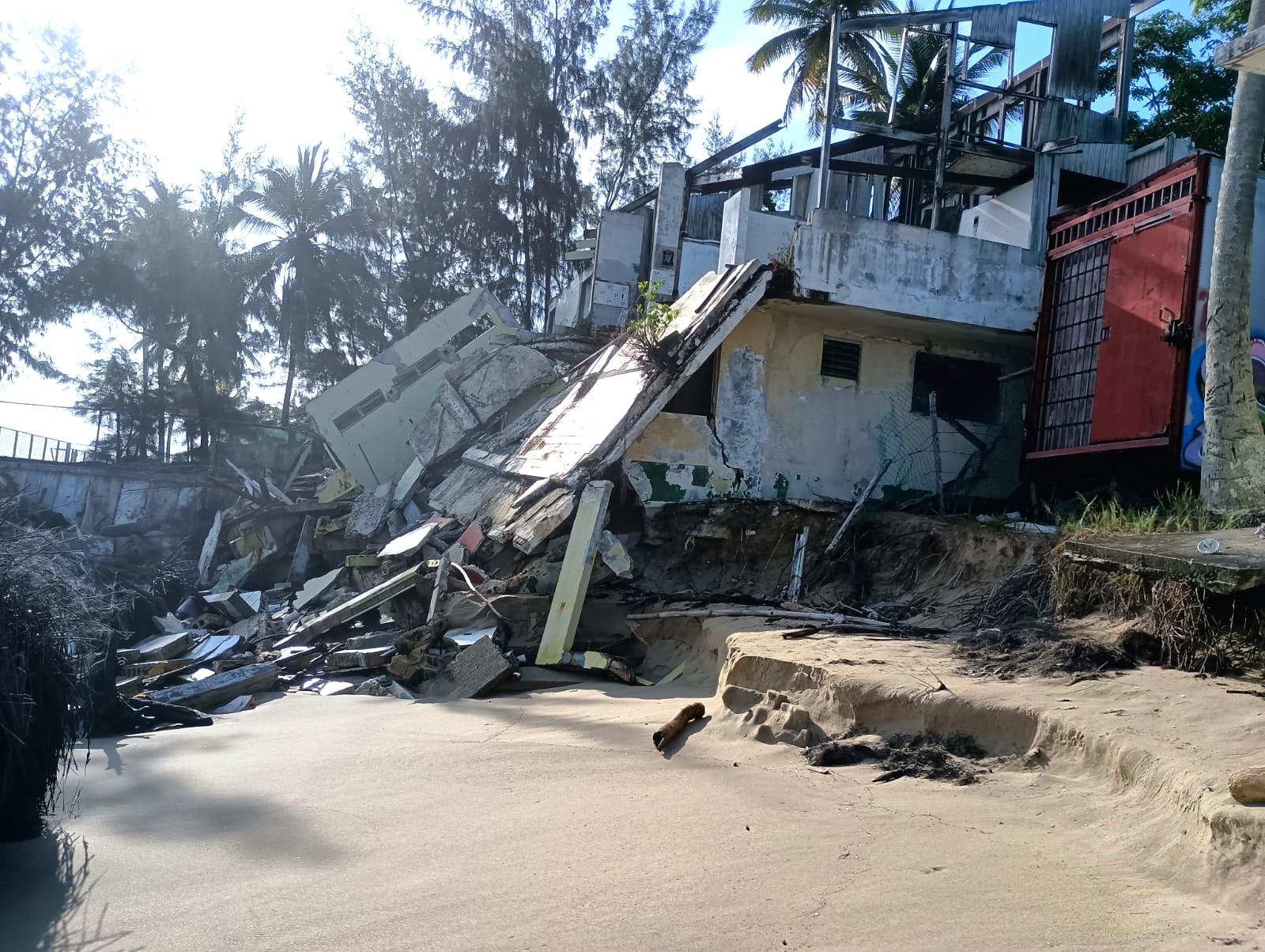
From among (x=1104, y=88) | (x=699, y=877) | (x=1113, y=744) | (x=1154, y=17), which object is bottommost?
(x=699, y=877)

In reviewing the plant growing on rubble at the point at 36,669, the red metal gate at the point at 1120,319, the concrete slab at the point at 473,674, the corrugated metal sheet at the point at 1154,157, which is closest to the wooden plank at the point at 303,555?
the concrete slab at the point at 473,674

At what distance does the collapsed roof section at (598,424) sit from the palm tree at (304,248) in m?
20.0

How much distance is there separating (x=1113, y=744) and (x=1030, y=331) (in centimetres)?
997

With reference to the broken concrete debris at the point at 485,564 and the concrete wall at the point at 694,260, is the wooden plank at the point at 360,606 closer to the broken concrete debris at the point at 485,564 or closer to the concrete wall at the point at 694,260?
the broken concrete debris at the point at 485,564

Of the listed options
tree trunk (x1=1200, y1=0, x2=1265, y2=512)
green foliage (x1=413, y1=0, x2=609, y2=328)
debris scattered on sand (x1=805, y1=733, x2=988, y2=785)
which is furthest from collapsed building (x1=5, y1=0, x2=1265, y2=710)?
green foliage (x1=413, y1=0, x2=609, y2=328)

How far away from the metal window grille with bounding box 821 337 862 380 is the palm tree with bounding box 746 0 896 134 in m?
15.7

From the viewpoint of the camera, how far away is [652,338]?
12180 millimetres

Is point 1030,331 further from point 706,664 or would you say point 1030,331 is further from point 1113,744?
point 1113,744

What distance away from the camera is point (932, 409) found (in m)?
12.4

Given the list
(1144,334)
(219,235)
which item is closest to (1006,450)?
(1144,334)

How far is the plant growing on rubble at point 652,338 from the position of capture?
11945 millimetres

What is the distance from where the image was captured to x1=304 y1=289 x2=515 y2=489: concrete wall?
67.6 ft

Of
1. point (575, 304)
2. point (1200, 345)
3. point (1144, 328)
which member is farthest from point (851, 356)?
point (575, 304)

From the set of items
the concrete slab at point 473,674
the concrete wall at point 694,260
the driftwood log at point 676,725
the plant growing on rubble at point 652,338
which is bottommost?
the concrete slab at point 473,674
